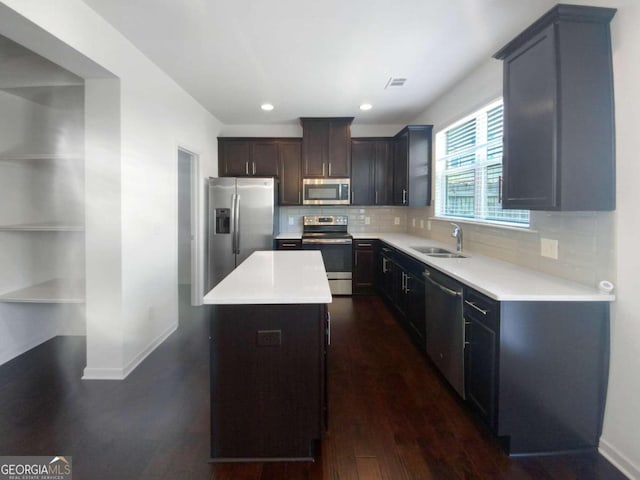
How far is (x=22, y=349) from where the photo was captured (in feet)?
10.0

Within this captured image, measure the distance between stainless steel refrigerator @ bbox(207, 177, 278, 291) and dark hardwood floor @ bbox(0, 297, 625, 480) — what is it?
166 cm

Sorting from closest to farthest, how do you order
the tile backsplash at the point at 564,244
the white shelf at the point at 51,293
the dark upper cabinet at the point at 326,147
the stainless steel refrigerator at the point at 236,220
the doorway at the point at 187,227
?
the tile backsplash at the point at 564,244 < the white shelf at the point at 51,293 < the doorway at the point at 187,227 < the stainless steel refrigerator at the point at 236,220 < the dark upper cabinet at the point at 326,147

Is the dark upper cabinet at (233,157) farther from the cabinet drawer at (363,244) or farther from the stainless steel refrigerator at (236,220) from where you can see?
the cabinet drawer at (363,244)

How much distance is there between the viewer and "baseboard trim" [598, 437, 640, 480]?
1.59 meters

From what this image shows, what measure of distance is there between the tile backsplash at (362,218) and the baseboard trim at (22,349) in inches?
127

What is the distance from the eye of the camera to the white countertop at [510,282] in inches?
67.7

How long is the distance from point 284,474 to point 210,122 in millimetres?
4394

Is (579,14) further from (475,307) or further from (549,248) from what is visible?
(475,307)

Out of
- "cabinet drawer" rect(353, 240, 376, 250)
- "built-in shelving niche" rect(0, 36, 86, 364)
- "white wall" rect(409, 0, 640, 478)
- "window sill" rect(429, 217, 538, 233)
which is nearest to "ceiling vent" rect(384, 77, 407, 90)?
"window sill" rect(429, 217, 538, 233)

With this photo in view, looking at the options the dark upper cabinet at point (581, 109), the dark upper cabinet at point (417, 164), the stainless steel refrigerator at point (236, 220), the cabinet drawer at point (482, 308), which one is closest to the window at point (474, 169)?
the dark upper cabinet at point (417, 164)

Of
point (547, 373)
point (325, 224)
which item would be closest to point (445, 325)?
point (547, 373)

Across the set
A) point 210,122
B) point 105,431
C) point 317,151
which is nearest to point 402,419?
point 105,431

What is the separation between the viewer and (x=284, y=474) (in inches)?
64.4

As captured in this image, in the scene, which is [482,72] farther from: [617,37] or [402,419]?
[402,419]
